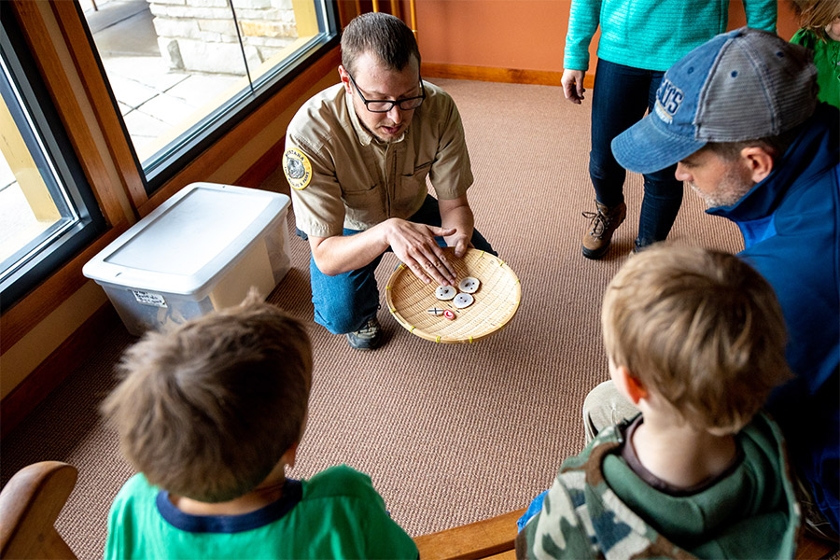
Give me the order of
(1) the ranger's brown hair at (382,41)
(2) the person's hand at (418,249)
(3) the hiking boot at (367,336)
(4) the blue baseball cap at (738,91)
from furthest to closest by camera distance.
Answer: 1. (3) the hiking boot at (367,336)
2. (2) the person's hand at (418,249)
3. (1) the ranger's brown hair at (382,41)
4. (4) the blue baseball cap at (738,91)

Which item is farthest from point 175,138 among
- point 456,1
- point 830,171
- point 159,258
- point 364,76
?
point 830,171

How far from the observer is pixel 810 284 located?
2.55 ft

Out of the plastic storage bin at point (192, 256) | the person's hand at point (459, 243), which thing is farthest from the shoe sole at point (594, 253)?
the plastic storage bin at point (192, 256)

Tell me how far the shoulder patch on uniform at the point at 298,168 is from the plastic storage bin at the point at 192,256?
0.38 meters

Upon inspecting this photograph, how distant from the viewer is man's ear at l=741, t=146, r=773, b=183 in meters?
0.93

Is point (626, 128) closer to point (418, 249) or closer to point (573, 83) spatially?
point (573, 83)

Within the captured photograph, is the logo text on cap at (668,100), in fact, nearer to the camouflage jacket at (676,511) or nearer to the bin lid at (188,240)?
the camouflage jacket at (676,511)

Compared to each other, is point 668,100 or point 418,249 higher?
point 668,100

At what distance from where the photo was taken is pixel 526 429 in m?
1.56

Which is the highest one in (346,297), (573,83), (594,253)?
(573,83)

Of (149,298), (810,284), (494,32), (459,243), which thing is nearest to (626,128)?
(459,243)

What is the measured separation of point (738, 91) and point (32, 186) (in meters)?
1.78

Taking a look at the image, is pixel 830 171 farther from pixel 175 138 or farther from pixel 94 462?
pixel 175 138

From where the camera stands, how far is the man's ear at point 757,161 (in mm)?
927
